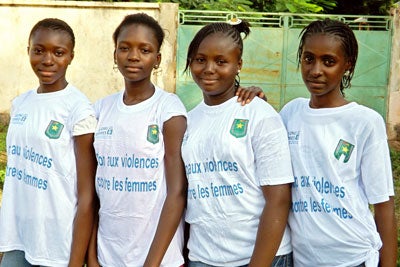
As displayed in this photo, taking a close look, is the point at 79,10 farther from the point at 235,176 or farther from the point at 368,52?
the point at 235,176

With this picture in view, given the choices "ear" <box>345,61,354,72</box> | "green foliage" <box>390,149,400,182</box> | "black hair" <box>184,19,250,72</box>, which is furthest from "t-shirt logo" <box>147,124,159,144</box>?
"green foliage" <box>390,149,400,182</box>

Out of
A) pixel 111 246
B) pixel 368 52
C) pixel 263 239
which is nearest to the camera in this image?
pixel 263 239

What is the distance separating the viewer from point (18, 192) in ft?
8.56

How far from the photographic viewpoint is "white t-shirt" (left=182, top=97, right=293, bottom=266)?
232cm

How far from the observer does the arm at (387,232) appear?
2.35 meters

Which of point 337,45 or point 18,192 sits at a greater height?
point 337,45

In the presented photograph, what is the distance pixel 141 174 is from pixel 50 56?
63 centimetres

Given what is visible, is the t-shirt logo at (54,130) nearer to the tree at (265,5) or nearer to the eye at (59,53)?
the eye at (59,53)

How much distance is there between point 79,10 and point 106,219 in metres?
6.63

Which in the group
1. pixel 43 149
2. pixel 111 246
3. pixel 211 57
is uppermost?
pixel 211 57

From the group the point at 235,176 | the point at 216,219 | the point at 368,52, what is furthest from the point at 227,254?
the point at 368,52

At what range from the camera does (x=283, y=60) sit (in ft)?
28.3

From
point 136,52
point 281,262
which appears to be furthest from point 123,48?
point 281,262

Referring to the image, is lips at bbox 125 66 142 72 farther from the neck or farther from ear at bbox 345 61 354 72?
ear at bbox 345 61 354 72
